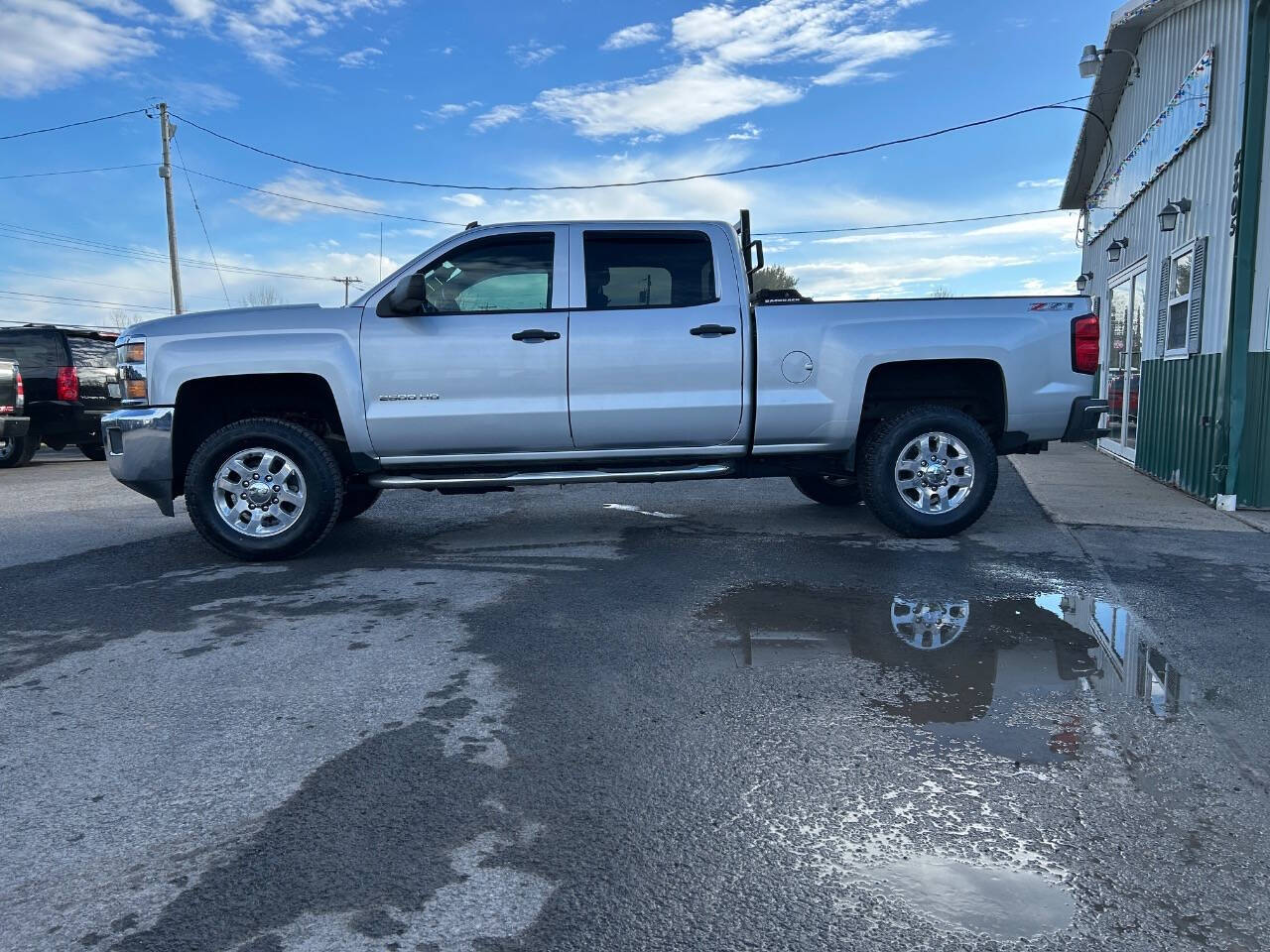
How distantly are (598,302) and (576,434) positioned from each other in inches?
35.1

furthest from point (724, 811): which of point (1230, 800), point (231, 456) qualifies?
point (231, 456)

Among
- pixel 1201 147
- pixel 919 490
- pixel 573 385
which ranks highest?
pixel 1201 147

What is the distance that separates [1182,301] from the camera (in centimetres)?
1099

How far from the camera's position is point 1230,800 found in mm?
3000

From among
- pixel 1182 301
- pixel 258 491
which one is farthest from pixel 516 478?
pixel 1182 301

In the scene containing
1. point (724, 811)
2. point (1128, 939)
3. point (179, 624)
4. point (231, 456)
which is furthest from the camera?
point (231, 456)

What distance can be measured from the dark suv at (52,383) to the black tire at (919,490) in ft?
37.9

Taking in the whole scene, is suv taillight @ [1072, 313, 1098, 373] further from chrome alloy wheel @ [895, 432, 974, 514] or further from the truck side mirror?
the truck side mirror

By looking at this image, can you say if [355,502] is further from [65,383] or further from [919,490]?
[65,383]

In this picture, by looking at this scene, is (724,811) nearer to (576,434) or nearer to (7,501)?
(576,434)

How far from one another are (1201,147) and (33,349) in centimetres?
1490

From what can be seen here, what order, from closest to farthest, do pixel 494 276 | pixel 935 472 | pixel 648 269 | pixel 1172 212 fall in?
pixel 494 276 < pixel 648 269 < pixel 935 472 < pixel 1172 212

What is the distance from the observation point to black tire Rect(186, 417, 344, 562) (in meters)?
6.54

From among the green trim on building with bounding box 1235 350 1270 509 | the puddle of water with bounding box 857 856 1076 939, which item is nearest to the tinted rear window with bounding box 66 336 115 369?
the green trim on building with bounding box 1235 350 1270 509
